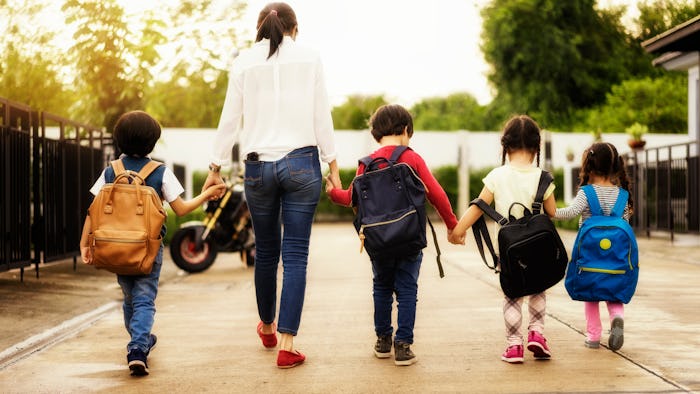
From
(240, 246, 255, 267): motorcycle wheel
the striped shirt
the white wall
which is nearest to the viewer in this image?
the striped shirt

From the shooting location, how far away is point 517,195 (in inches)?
189

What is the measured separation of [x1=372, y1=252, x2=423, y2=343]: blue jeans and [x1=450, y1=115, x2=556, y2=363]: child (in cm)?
34

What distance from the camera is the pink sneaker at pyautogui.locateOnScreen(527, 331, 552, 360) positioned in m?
4.75

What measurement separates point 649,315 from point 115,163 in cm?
399

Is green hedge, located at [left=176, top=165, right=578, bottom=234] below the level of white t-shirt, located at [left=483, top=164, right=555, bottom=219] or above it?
below

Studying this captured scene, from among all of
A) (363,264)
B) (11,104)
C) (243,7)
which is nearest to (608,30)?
(243,7)

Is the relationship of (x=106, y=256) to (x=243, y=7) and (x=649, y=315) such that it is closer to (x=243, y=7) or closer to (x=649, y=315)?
(x=649, y=315)

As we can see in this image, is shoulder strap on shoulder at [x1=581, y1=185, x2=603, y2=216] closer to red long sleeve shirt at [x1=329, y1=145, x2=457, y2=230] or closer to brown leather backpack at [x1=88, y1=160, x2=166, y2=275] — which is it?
red long sleeve shirt at [x1=329, y1=145, x2=457, y2=230]

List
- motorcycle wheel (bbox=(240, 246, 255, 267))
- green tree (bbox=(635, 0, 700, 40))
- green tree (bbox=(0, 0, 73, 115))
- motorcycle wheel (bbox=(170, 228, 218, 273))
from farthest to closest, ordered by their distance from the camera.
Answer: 1. green tree (bbox=(635, 0, 700, 40))
2. green tree (bbox=(0, 0, 73, 115))
3. motorcycle wheel (bbox=(240, 246, 255, 267))
4. motorcycle wheel (bbox=(170, 228, 218, 273))

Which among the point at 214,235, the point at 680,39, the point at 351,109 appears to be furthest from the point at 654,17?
the point at 351,109

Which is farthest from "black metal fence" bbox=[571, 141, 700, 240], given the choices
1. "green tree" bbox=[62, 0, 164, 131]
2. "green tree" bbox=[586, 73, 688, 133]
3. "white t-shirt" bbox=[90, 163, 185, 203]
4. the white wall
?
"green tree" bbox=[586, 73, 688, 133]

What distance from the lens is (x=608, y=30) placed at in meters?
46.3

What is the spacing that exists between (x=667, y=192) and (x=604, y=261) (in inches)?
421

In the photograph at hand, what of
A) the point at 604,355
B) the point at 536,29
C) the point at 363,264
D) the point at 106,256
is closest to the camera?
the point at 106,256
